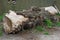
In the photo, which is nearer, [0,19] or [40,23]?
[40,23]

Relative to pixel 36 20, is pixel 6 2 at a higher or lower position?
higher

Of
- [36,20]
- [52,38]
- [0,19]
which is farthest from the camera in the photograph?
[0,19]

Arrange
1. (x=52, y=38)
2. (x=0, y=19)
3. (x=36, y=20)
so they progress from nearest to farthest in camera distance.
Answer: (x=52, y=38) → (x=36, y=20) → (x=0, y=19)

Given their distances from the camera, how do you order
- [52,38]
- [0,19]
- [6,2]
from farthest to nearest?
[6,2], [0,19], [52,38]

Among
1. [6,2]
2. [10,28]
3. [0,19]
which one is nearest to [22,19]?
[10,28]

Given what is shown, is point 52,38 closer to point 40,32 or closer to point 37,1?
point 40,32

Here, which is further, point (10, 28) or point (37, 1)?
point (37, 1)

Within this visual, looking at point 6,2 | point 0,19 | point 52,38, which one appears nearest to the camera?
point 52,38

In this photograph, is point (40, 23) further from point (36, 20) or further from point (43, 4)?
point (43, 4)

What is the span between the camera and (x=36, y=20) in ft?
19.5

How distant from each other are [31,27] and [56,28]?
0.79m

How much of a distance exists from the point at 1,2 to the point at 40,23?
3202 mm

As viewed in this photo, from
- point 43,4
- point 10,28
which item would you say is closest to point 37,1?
point 43,4

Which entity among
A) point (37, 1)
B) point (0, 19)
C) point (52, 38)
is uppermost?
point (37, 1)
